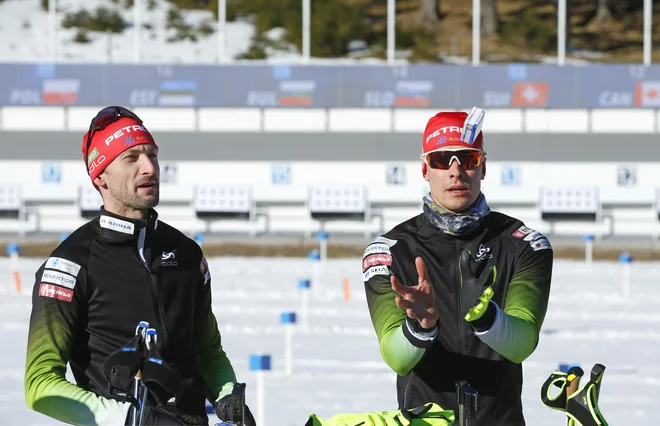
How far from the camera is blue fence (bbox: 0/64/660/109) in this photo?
30875mm

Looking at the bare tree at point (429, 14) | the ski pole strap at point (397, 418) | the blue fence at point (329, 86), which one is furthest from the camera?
the bare tree at point (429, 14)

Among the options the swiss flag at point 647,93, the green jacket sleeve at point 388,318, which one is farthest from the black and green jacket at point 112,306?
the swiss flag at point 647,93

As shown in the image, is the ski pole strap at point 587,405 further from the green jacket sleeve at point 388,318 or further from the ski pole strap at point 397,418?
the green jacket sleeve at point 388,318

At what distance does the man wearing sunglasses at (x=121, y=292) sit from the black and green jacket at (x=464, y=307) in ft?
1.95

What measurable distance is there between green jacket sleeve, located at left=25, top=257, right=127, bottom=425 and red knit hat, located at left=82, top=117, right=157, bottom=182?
14.2 inches

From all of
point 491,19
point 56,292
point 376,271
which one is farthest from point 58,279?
point 491,19

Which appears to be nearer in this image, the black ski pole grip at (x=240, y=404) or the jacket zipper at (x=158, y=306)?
the black ski pole grip at (x=240, y=404)

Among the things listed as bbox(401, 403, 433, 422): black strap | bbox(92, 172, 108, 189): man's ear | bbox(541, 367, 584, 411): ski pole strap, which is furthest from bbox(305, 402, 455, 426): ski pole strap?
bbox(92, 172, 108, 189): man's ear

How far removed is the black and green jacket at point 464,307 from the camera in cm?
405

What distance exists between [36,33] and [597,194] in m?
16.5

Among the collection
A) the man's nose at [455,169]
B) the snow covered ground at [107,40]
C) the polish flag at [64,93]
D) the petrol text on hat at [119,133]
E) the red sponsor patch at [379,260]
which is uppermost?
the snow covered ground at [107,40]

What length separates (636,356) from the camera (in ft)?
41.0

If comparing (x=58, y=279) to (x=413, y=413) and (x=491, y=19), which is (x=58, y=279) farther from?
(x=491, y=19)

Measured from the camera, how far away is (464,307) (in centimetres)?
390
